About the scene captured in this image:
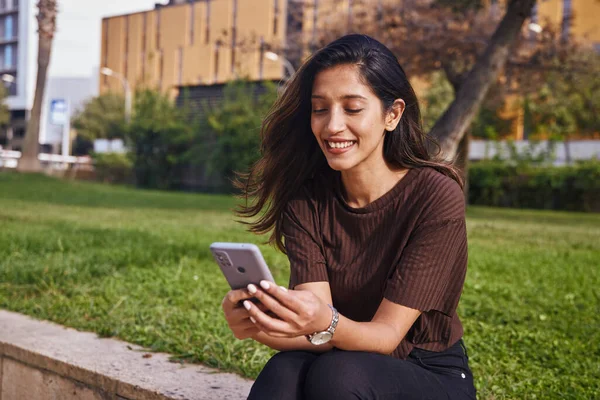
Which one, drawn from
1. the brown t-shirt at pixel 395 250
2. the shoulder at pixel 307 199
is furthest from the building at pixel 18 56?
the brown t-shirt at pixel 395 250

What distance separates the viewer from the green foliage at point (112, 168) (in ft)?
107

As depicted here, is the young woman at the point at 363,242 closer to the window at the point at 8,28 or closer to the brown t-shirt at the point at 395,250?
the brown t-shirt at the point at 395,250

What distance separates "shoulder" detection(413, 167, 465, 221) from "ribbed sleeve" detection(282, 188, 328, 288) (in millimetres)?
368

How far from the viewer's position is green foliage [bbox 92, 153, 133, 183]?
32.7 m

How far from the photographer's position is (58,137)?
65812 millimetres

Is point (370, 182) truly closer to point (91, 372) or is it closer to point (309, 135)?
point (309, 135)

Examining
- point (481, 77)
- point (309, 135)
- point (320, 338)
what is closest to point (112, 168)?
point (481, 77)

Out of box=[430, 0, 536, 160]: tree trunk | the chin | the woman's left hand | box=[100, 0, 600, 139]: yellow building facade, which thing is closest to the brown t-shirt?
the chin

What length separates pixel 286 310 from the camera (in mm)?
1991

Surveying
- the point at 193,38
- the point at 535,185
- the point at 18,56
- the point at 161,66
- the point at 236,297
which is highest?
the point at 193,38

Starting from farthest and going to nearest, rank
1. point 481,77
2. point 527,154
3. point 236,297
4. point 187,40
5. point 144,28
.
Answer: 1. point 144,28
2. point 187,40
3. point 527,154
4. point 481,77
5. point 236,297

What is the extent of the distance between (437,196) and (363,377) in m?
0.63

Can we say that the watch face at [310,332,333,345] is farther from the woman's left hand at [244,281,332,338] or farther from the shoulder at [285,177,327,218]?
the shoulder at [285,177,327,218]

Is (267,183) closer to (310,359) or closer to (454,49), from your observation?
(310,359)
